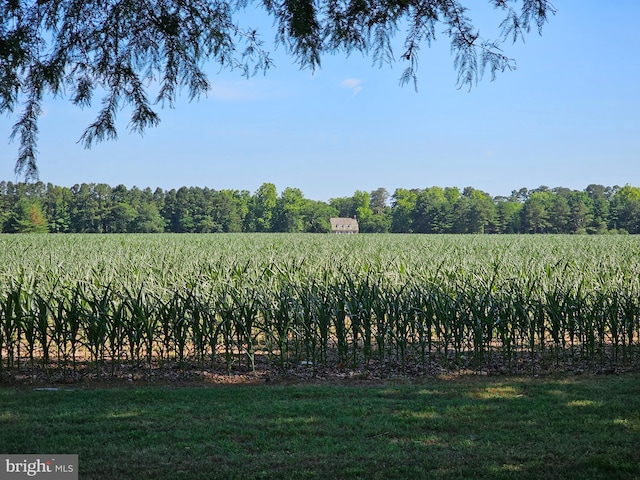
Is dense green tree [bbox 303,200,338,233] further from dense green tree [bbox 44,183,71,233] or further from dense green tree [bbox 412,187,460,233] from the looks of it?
dense green tree [bbox 44,183,71,233]

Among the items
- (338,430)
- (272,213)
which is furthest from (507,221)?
(338,430)

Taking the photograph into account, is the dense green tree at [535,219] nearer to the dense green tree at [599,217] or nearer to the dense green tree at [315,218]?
the dense green tree at [599,217]

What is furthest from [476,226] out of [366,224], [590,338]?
[590,338]

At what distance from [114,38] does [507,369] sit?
5.65 metres

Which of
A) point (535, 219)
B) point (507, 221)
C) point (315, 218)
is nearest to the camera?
point (535, 219)

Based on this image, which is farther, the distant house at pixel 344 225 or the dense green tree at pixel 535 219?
the distant house at pixel 344 225
